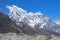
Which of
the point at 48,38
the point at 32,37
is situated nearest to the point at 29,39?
the point at 32,37

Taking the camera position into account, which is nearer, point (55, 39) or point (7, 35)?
point (55, 39)

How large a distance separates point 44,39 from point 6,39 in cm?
174

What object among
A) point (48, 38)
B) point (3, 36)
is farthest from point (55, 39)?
point (3, 36)

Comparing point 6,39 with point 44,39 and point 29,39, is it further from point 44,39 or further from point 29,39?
point 44,39

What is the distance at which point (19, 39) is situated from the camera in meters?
9.03

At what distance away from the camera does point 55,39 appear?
345 inches

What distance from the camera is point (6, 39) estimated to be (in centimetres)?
904

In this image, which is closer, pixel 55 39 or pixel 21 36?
pixel 55 39

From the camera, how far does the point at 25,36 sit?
9.32 metres

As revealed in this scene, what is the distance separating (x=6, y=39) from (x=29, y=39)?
1059mm

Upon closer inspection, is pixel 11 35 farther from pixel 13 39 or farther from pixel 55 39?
pixel 55 39

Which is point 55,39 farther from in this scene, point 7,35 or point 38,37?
point 7,35

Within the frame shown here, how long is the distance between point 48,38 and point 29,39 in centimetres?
90

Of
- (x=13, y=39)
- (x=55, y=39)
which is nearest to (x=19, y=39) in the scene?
(x=13, y=39)
